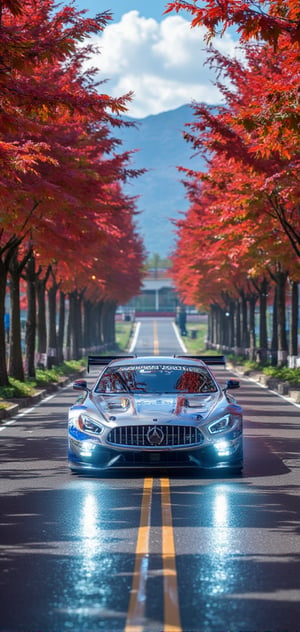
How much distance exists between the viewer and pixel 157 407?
13.9m

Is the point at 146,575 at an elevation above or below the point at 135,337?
below

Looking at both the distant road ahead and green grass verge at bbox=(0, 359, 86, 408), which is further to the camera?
the distant road ahead

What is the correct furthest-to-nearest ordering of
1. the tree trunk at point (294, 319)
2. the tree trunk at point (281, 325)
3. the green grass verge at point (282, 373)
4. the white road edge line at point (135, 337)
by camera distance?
the white road edge line at point (135, 337) < the tree trunk at point (294, 319) < the tree trunk at point (281, 325) < the green grass verge at point (282, 373)

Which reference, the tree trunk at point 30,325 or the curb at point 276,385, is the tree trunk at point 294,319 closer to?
the curb at point 276,385

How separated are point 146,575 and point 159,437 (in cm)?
526

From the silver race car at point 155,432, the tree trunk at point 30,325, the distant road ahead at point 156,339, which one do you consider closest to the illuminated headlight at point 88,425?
the silver race car at point 155,432

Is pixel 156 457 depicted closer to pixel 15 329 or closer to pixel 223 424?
pixel 223 424

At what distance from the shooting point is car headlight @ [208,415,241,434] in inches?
535

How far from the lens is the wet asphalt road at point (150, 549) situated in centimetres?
713

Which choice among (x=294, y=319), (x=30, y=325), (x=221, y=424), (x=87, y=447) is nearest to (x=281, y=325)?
(x=294, y=319)

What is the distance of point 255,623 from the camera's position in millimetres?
6941

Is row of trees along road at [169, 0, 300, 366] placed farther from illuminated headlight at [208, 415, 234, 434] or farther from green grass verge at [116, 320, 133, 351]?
green grass verge at [116, 320, 133, 351]

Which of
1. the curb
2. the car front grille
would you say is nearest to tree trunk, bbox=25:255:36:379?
the curb

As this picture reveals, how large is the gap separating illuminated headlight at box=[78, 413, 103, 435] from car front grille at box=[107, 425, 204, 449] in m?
0.22
